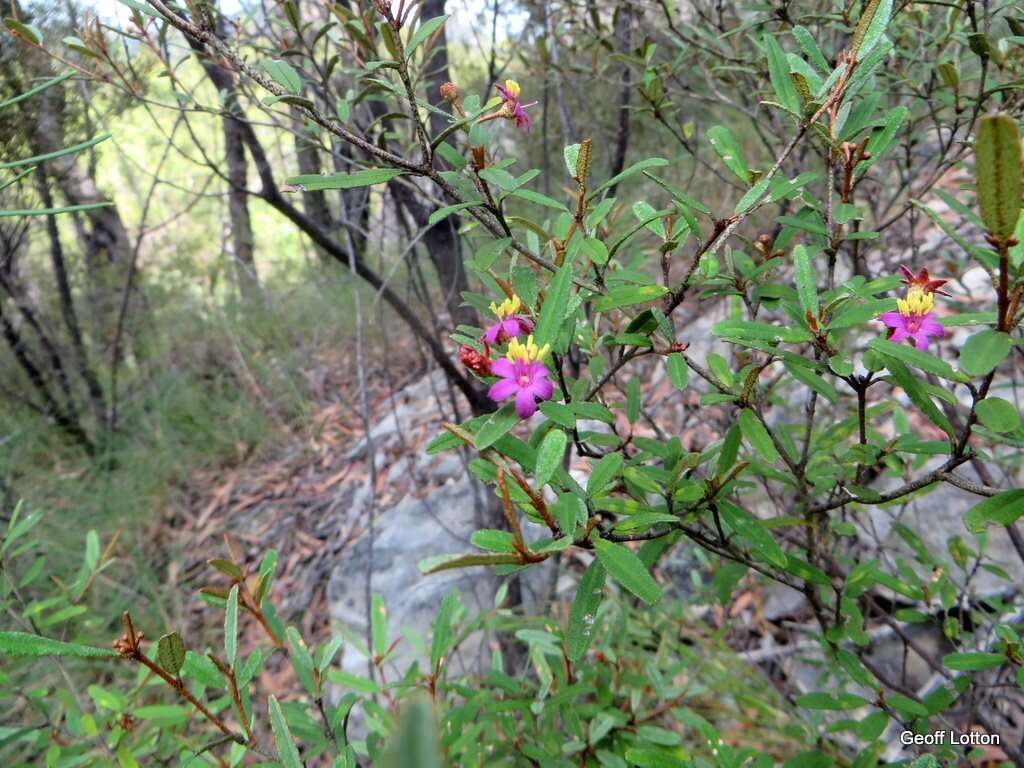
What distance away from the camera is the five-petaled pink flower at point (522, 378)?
2.16 ft

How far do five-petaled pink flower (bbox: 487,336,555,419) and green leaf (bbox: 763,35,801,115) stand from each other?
1.35ft

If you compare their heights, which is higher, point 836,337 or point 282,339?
point 836,337

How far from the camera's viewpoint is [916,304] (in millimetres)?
710

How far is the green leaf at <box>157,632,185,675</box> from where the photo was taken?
2.15ft

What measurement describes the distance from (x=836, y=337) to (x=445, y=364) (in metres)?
1.20

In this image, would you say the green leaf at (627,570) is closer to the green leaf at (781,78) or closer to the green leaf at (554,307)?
the green leaf at (554,307)

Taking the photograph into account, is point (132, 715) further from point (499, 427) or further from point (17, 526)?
point (499, 427)

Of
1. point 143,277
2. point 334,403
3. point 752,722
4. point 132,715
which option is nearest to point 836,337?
point 752,722

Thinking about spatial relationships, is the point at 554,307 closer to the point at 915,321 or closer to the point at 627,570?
the point at 627,570

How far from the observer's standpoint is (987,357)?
553 mm

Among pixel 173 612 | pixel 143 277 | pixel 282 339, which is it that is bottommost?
pixel 173 612

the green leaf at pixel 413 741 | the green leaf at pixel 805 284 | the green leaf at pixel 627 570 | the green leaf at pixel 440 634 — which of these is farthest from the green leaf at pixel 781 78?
the green leaf at pixel 440 634

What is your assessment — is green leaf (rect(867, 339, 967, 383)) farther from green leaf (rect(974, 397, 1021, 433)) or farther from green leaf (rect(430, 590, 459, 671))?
green leaf (rect(430, 590, 459, 671))

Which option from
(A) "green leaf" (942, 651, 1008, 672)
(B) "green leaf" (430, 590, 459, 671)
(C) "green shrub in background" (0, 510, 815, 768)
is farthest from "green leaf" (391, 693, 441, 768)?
(A) "green leaf" (942, 651, 1008, 672)
